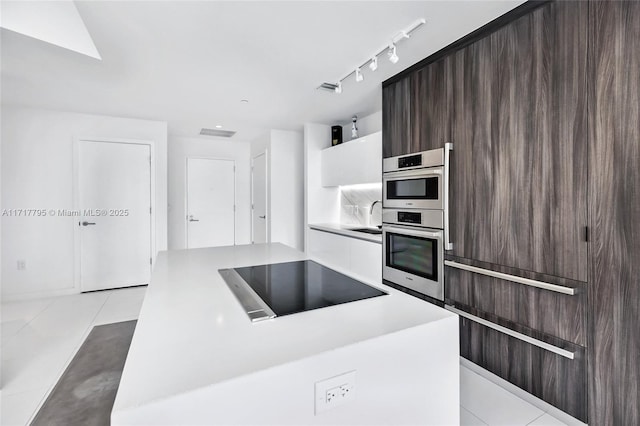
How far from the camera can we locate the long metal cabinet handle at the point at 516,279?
1.59 meters

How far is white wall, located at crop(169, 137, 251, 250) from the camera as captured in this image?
5.45 metres

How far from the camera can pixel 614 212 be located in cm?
144

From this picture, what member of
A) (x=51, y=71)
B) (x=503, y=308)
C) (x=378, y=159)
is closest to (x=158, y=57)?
(x=51, y=71)

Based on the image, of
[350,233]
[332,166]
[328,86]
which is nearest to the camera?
[328,86]

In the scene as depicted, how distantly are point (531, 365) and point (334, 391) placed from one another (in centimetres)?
167

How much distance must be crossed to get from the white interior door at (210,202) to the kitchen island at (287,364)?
15.5ft

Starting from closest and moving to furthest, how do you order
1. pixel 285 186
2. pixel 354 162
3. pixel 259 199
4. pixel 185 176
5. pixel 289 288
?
pixel 289 288 < pixel 354 162 < pixel 285 186 < pixel 259 199 < pixel 185 176

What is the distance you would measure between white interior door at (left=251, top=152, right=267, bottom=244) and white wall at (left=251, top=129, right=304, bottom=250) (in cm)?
22

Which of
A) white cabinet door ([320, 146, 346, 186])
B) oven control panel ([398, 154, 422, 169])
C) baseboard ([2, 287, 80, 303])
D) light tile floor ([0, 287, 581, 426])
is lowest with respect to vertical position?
light tile floor ([0, 287, 581, 426])

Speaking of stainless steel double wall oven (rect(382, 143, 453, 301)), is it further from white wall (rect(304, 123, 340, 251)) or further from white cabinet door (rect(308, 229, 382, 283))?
white wall (rect(304, 123, 340, 251))

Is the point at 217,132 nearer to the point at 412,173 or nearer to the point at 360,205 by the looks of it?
the point at 360,205

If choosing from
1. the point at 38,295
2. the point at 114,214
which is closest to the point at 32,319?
the point at 38,295

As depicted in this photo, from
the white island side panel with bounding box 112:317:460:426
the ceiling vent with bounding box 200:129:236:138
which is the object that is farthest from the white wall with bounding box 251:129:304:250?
the white island side panel with bounding box 112:317:460:426

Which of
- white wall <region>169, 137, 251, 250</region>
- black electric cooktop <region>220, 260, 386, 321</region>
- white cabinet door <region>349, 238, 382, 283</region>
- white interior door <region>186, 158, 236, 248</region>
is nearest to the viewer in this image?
black electric cooktop <region>220, 260, 386, 321</region>
